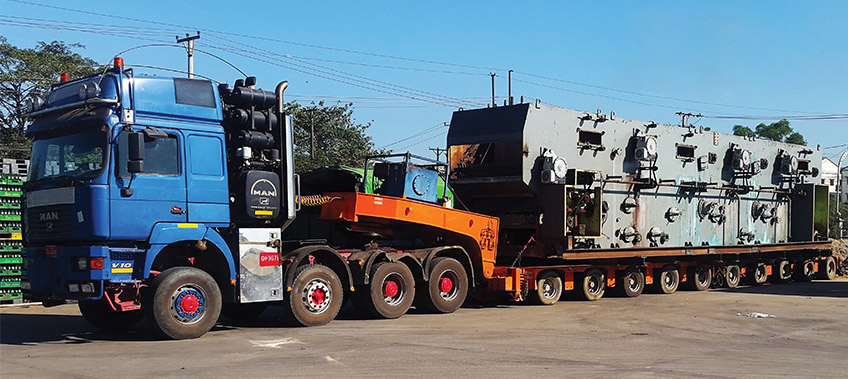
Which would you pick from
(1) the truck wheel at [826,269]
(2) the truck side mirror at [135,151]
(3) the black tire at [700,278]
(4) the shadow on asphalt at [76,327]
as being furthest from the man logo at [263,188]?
(1) the truck wheel at [826,269]

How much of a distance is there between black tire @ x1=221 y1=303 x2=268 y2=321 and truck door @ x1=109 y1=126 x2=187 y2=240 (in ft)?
10.0

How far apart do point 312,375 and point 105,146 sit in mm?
4403

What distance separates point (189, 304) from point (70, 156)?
259cm

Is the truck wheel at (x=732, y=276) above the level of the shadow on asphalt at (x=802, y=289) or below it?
above

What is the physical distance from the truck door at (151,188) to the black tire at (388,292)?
3818 millimetres

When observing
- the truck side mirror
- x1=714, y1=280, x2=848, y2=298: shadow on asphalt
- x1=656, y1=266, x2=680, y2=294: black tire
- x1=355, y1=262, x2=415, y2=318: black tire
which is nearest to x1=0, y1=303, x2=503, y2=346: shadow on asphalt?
x1=355, y1=262, x2=415, y2=318: black tire

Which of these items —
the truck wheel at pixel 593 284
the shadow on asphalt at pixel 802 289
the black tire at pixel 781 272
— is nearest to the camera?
the truck wheel at pixel 593 284

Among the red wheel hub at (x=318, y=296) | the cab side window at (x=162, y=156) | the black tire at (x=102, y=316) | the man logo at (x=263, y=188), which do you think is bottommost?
the black tire at (x=102, y=316)

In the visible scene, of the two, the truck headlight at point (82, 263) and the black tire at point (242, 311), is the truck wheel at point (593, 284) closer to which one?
the black tire at point (242, 311)

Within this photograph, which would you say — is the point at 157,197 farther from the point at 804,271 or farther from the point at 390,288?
the point at 804,271

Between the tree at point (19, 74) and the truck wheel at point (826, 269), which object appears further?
the tree at point (19, 74)

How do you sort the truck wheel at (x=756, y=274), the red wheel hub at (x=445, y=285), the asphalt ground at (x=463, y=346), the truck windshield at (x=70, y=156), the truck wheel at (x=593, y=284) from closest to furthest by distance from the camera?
1. the asphalt ground at (x=463, y=346)
2. the truck windshield at (x=70, y=156)
3. the red wheel hub at (x=445, y=285)
4. the truck wheel at (x=593, y=284)
5. the truck wheel at (x=756, y=274)

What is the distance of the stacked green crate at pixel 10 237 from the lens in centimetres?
1634

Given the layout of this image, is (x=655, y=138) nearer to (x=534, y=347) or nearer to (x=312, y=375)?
(x=534, y=347)
